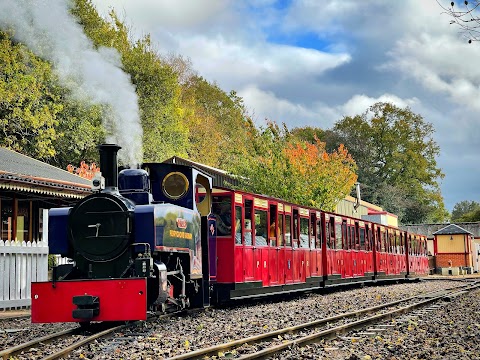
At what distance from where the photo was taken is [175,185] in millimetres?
12562

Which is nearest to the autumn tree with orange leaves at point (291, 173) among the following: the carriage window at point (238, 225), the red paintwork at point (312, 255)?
the red paintwork at point (312, 255)

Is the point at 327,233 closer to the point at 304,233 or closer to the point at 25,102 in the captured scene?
the point at 304,233

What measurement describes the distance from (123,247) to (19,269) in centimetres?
650

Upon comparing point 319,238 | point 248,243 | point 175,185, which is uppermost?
point 175,185

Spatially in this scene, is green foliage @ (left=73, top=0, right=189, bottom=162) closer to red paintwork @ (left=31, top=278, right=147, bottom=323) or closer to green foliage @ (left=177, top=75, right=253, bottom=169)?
green foliage @ (left=177, top=75, right=253, bottom=169)

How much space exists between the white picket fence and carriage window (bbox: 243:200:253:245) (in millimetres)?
4961

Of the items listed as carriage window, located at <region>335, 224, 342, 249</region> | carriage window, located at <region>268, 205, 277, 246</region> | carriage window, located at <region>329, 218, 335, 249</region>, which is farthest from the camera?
carriage window, located at <region>335, 224, 342, 249</region>

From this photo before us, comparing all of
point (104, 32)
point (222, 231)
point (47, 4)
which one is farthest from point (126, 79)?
point (104, 32)

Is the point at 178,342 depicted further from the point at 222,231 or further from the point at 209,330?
the point at 222,231

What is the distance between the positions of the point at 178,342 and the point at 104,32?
29525 mm

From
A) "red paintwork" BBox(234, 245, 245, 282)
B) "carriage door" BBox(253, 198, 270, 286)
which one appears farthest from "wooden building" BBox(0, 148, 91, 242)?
"red paintwork" BBox(234, 245, 245, 282)

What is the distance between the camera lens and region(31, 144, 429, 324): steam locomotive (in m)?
10.6

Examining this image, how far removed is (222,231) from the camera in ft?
49.2

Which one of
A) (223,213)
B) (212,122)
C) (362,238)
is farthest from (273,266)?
(212,122)
